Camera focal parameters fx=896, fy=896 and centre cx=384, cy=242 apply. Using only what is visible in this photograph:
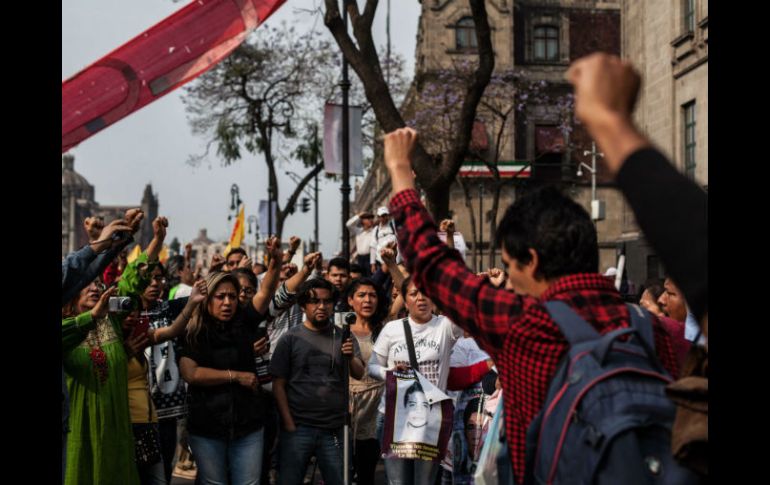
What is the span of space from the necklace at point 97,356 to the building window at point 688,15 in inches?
834

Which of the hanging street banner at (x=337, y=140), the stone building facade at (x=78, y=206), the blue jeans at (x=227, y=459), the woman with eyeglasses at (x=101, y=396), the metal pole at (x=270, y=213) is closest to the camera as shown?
the woman with eyeglasses at (x=101, y=396)

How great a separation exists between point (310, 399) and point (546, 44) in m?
45.8

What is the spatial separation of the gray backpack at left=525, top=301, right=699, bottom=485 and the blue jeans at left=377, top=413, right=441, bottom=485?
4.13 metres

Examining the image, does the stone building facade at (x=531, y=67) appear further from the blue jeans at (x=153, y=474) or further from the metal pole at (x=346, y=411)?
the blue jeans at (x=153, y=474)

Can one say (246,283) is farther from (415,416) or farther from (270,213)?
(270,213)

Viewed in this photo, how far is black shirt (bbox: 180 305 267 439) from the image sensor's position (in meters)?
6.11

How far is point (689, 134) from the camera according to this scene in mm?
24062

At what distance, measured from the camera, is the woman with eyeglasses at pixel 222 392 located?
611 cm

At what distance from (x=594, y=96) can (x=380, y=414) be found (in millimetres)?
5122

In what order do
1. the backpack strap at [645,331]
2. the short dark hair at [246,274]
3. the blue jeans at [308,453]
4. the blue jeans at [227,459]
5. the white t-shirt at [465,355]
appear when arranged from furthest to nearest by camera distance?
the short dark hair at [246,274] → the white t-shirt at [465,355] → the blue jeans at [308,453] → the blue jeans at [227,459] → the backpack strap at [645,331]

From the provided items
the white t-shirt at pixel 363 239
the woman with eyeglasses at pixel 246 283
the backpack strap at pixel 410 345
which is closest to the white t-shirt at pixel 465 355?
the backpack strap at pixel 410 345

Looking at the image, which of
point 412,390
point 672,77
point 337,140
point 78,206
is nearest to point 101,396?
point 412,390
